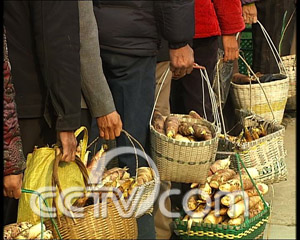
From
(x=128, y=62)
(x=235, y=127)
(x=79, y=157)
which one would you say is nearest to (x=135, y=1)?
(x=128, y=62)

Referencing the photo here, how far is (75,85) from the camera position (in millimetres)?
2607

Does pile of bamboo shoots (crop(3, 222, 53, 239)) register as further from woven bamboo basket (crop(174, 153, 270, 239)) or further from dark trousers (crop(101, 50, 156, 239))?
woven bamboo basket (crop(174, 153, 270, 239))

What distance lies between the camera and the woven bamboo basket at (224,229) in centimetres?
367

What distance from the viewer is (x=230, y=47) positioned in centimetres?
432

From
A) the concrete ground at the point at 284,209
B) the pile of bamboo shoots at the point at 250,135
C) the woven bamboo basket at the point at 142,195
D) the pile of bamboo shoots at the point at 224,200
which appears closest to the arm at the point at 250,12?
the pile of bamboo shoots at the point at 250,135

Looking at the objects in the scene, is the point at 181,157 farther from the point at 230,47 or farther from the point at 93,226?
the point at 230,47

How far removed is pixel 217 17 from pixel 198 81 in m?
0.41

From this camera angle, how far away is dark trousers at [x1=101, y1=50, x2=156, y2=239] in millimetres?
3213

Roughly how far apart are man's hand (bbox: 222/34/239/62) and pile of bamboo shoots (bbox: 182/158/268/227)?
84 centimetres

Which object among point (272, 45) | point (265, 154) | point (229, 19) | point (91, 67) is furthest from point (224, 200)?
point (272, 45)

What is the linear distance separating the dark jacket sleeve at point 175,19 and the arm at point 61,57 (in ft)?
2.31

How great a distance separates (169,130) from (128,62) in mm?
406

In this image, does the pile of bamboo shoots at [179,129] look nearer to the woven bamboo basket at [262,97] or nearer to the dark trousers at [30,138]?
the dark trousers at [30,138]

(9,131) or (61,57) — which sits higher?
(61,57)
